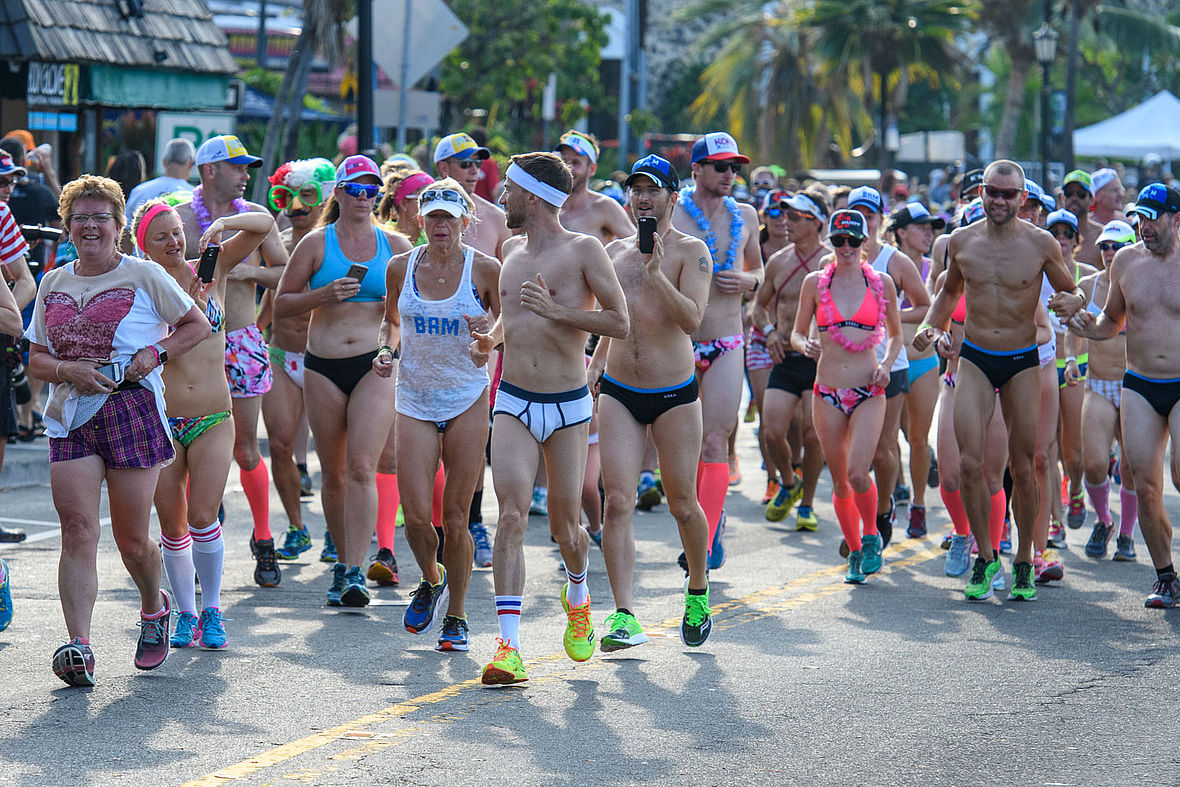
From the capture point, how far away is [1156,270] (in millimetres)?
9227

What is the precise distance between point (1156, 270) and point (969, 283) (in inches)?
38.7

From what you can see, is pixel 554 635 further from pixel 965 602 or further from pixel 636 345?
pixel 965 602

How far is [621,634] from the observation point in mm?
7523

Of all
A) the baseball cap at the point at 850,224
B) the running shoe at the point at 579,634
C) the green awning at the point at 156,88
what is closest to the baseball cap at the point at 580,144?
the baseball cap at the point at 850,224

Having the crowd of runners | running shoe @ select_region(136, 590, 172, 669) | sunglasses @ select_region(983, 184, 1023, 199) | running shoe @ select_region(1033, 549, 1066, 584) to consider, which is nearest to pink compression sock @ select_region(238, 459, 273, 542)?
the crowd of runners

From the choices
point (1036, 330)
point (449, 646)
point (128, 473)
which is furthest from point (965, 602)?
point (128, 473)

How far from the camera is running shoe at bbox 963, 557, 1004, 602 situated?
9.16 meters

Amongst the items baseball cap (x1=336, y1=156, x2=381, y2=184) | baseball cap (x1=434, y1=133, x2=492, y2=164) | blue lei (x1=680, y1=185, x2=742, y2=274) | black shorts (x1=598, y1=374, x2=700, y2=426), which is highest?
baseball cap (x1=434, y1=133, x2=492, y2=164)

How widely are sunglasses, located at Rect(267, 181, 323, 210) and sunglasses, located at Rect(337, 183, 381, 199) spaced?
3.54 feet

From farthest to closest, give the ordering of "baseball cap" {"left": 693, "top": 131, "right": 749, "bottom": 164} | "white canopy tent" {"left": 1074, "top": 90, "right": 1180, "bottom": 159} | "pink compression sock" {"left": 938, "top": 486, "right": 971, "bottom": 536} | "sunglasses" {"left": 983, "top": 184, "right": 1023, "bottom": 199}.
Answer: "white canopy tent" {"left": 1074, "top": 90, "right": 1180, "bottom": 159}, "pink compression sock" {"left": 938, "top": 486, "right": 971, "bottom": 536}, "baseball cap" {"left": 693, "top": 131, "right": 749, "bottom": 164}, "sunglasses" {"left": 983, "top": 184, "right": 1023, "bottom": 199}

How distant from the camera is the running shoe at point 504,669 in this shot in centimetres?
689

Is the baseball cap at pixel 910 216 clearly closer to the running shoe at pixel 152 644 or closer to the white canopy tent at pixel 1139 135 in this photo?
the running shoe at pixel 152 644

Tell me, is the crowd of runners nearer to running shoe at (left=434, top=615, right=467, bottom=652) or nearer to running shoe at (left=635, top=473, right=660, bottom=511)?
running shoe at (left=434, top=615, right=467, bottom=652)

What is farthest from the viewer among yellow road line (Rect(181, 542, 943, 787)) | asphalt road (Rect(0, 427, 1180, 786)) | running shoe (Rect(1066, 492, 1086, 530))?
running shoe (Rect(1066, 492, 1086, 530))
